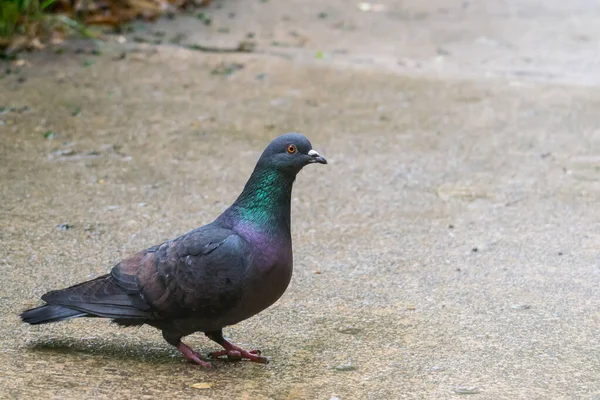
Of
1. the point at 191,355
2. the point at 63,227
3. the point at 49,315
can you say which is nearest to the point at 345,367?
the point at 191,355

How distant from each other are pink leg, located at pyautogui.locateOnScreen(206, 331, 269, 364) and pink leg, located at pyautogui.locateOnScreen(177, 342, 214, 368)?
0.09m

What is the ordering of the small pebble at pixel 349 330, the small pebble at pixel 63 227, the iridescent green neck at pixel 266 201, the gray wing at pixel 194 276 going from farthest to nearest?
the small pebble at pixel 63 227, the small pebble at pixel 349 330, the iridescent green neck at pixel 266 201, the gray wing at pixel 194 276

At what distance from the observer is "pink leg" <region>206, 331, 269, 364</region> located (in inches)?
132

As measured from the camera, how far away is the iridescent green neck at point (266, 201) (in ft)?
11.1

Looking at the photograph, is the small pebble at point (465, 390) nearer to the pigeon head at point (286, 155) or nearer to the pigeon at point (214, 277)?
the pigeon at point (214, 277)

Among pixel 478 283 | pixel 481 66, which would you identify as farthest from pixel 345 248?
pixel 481 66

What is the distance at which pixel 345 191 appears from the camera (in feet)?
17.7

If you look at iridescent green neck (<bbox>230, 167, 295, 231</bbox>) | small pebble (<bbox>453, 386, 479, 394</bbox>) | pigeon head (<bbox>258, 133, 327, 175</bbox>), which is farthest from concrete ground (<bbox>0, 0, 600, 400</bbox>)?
pigeon head (<bbox>258, 133, 327, 175</bbox>)

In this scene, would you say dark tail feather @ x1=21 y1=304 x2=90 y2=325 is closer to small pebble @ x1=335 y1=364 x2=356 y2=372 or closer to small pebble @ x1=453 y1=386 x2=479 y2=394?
small pebble @ x1=335 y1=364 x2=356 y2=372

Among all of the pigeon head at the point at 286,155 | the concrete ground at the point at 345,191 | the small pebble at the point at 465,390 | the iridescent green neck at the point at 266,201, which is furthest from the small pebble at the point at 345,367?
the pigeon head at the point at 286,155

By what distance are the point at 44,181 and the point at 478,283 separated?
262 centimetres

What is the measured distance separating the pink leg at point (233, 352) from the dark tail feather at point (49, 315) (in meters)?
0.50

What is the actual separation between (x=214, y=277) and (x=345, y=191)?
2206 mm

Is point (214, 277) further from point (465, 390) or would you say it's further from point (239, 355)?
point (465, 390)
